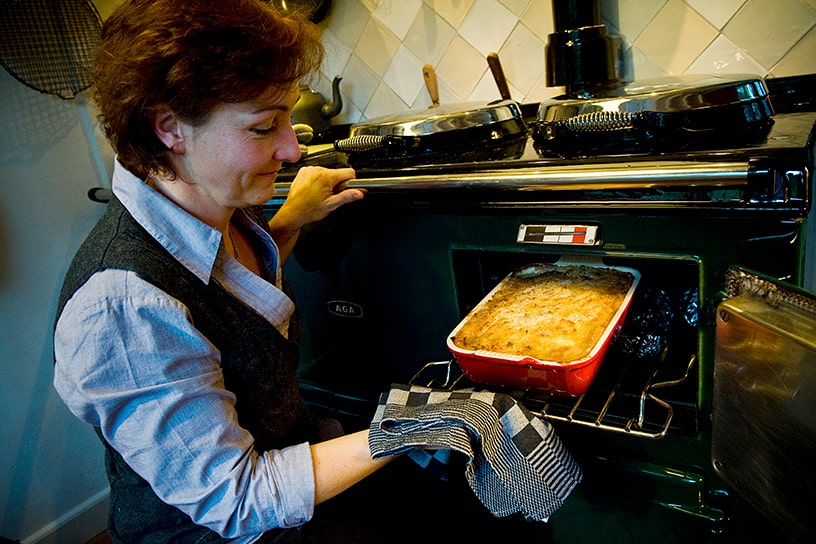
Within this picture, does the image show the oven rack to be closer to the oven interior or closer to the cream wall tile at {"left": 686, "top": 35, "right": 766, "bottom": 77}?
the oven interior

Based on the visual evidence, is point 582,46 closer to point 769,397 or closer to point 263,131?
point 263,131

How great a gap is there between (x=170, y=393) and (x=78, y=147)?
1.26 m

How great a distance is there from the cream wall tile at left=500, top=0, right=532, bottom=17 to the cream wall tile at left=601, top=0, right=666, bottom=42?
19 cm

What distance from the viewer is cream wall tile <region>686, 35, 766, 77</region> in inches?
49.3

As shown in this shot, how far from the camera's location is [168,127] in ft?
2.58

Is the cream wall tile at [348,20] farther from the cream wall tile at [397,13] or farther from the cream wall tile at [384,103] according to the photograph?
the cream wall tile at [384,103]

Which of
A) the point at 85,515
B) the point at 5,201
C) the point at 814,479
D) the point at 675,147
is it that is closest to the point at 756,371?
the point at 814,479

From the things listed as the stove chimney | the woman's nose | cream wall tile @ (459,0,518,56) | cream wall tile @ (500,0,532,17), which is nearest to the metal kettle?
cream wall tile @ (459,0,518,56)


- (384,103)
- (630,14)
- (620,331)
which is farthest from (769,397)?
(384,103)

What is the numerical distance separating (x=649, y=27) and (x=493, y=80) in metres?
0.41

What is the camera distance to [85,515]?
1.76 meters

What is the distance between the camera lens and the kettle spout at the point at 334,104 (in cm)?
177

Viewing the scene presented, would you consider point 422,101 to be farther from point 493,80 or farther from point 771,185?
point 771,185

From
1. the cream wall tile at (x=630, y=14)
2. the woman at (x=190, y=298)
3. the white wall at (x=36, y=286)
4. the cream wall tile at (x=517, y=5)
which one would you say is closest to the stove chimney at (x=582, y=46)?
the cream wall tile at (x=630, y=14)
